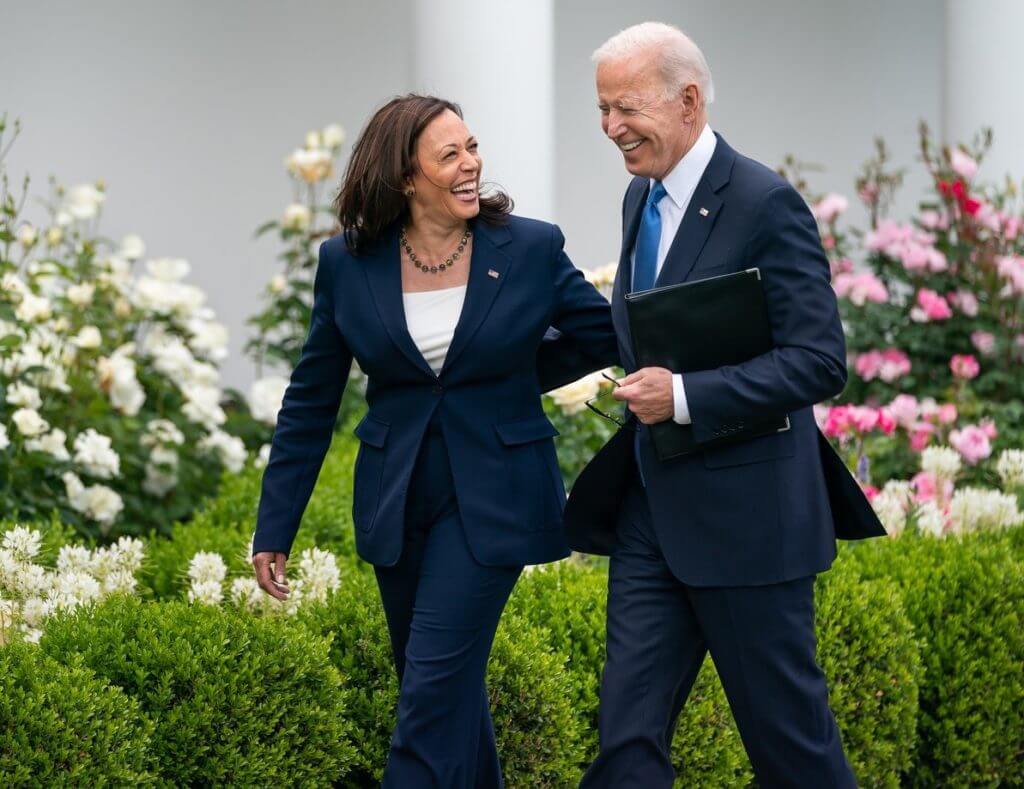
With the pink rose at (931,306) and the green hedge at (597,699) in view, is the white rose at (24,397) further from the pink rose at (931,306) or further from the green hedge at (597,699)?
the pink rose at (931,306)

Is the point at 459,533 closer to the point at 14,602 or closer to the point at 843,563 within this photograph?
the point at 14,602

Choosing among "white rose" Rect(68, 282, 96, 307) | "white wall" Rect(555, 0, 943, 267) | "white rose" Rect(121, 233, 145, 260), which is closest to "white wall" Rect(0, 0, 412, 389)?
"white rose" Rect(121, 233, 145, 260)

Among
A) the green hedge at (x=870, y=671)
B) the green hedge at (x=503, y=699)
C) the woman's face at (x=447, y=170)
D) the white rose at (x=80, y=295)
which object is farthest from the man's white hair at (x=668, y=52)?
the white rose at (x=80, y=295)

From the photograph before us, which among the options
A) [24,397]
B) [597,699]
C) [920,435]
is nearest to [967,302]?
[920,435]

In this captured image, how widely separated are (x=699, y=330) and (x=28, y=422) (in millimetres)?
2898

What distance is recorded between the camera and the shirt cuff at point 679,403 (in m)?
2.93

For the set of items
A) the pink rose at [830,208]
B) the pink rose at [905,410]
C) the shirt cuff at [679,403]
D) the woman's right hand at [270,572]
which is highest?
the pink rose at [830,208]

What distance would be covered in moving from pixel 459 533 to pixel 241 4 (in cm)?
565

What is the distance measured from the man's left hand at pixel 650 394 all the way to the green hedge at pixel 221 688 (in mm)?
1058

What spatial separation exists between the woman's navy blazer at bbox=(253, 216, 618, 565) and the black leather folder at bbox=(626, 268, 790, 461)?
0.36 metres

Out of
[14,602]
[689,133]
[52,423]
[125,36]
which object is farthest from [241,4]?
[689,133]

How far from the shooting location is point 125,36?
7969 mm

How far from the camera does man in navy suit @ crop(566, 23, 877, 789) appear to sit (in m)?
A: 2.92

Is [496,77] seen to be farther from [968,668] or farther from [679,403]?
[679,403]
